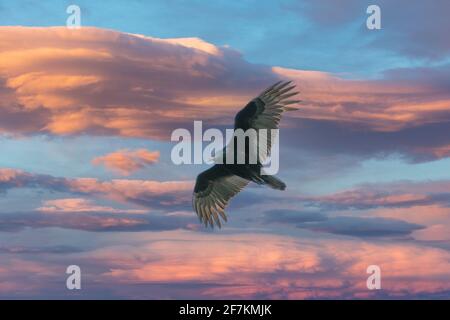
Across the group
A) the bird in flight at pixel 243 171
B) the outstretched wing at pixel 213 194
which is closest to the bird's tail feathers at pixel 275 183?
the bird in flight at pixel 243 171

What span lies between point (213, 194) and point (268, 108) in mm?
4337

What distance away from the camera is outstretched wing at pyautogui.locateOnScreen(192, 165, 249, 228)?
22484 mm

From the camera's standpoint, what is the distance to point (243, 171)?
21312 mm

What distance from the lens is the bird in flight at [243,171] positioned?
20375 millimetres

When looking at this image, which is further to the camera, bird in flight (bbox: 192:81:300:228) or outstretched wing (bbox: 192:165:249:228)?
outstretched wing (bbox: 192:165:249:228)

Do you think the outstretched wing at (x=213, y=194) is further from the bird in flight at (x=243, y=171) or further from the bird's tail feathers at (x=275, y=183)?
the bird's tail feathers at (x=275, y=183)

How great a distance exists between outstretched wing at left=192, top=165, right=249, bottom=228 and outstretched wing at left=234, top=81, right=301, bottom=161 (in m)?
2.83

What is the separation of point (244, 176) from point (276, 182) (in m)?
1.66

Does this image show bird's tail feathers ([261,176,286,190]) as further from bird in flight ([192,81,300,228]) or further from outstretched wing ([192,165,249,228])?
outstretched wing ([192,165,249,228])

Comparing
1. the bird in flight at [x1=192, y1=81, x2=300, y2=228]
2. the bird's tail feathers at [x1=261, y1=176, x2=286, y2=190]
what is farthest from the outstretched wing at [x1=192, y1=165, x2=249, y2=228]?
the bird's tail feathers at [x1=261, y1=176, x2=286, y2=190]

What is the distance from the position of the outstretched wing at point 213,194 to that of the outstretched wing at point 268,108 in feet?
9.30
